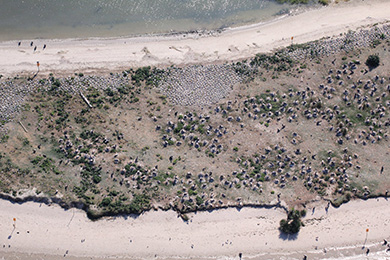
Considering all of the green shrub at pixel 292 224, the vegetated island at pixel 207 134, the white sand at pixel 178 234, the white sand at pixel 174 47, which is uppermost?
the white sand at pixel 174 47

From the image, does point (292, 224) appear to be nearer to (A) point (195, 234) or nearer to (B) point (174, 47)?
(A) point (195, 234)

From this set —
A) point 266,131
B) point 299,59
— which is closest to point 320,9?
point 299,59

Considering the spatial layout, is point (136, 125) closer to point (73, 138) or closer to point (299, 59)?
point (73, 138)

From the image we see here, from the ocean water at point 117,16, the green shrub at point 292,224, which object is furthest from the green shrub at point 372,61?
the green shrub at point 292,224

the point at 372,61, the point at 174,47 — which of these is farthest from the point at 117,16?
the point at 372,61

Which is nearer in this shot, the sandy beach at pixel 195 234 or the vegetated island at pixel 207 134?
the sandy beach at pixel 195 234

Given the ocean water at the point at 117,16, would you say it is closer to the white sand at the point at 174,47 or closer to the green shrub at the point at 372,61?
the white sand at the point at 174,47

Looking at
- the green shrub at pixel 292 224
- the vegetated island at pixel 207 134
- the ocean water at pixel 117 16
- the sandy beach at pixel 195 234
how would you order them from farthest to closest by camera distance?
the ocean water at pixel 117 16
the vegetated island at pixel 207 134
the green shrub at pixel 292 224
the sandy beach at pixel 195 234

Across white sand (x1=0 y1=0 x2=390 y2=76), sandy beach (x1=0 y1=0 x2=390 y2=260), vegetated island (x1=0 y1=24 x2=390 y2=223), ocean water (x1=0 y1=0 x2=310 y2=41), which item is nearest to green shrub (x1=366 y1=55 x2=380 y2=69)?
vegetated island (x1=0 y1=24 x2=390 y2=223)
